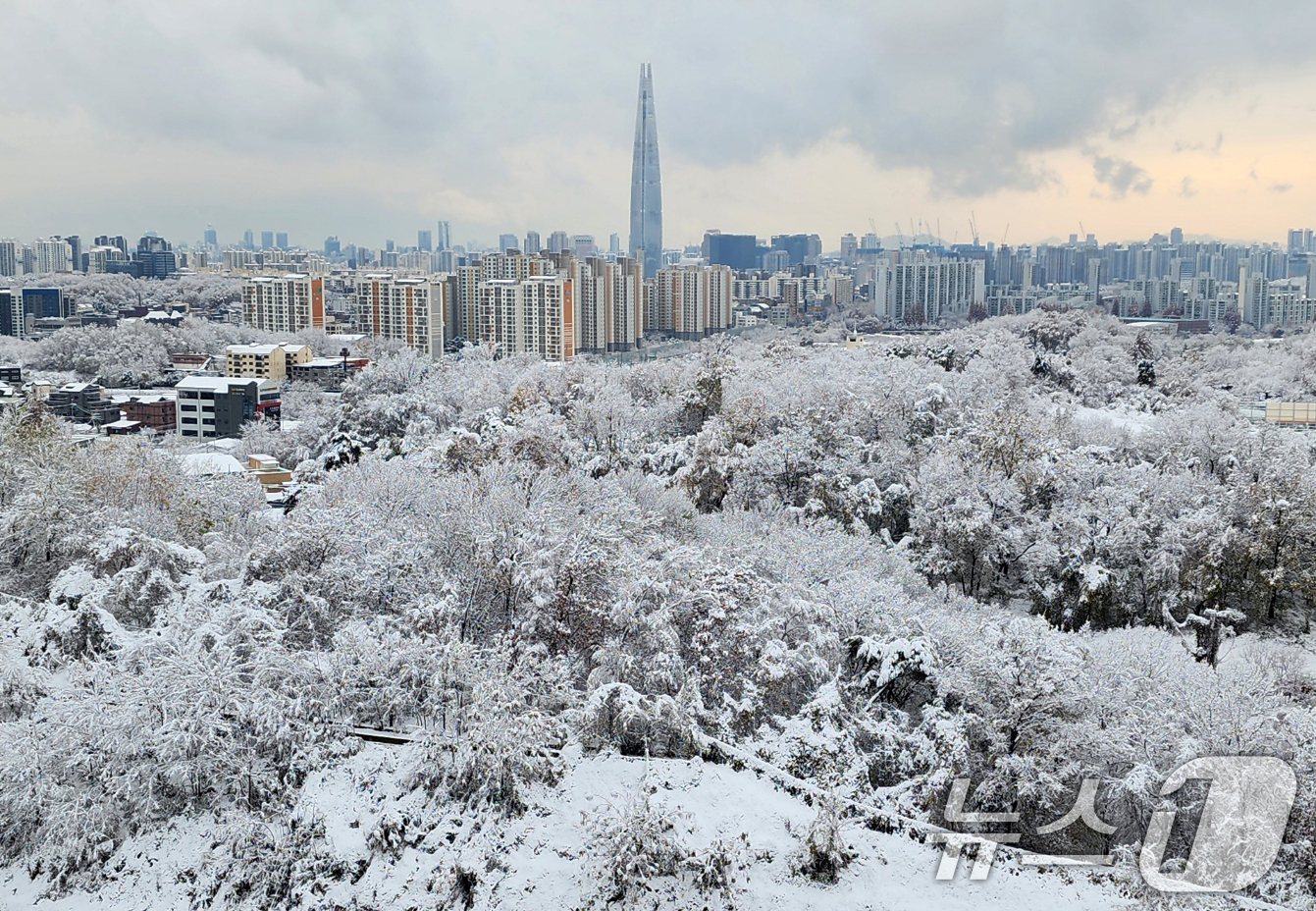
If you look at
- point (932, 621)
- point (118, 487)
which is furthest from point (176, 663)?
point (932, 621)

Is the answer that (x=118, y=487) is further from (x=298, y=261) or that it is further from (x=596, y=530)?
(x=298, y=261)

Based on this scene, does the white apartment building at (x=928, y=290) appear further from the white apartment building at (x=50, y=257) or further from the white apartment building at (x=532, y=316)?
the white apartment building at (x=50, y=257)

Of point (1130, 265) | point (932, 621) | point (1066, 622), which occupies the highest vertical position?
point (1130, 265)

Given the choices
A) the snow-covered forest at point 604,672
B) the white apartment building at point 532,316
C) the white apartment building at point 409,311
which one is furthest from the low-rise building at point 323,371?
the snow-covered forest at point 604,672

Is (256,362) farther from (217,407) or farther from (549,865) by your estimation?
(549,865)

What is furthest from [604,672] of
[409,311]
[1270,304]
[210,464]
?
[1270,304]

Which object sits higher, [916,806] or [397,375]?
[397,375]
